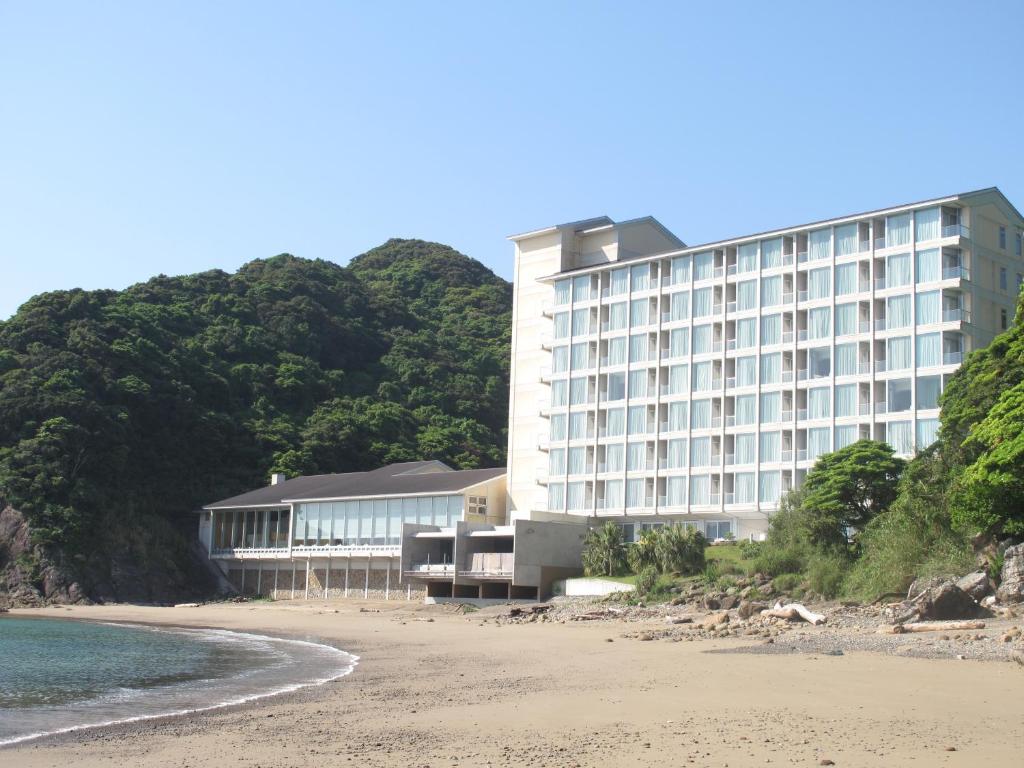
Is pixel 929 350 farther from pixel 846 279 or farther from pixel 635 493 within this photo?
pixel 635 493

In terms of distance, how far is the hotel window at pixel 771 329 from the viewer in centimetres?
6469

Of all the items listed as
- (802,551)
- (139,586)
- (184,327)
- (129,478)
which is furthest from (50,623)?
(184,327)

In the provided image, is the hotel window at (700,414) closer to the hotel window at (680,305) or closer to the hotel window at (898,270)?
the hotel window at (680,305)

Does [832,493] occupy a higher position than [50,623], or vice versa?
[832,493]

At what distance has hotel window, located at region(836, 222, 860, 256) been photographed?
62.3 metres

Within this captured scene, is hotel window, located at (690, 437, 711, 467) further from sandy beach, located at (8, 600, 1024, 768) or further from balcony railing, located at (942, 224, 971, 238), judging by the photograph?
sandy beach, located at (8, 600, 1024, 768)

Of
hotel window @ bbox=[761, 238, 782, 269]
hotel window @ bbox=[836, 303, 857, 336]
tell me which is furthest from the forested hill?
hotel window @ bbox=[836, 303, 857, 336]

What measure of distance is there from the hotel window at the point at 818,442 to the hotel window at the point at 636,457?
35.6 feet

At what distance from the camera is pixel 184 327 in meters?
101

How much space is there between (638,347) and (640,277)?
15.1ft

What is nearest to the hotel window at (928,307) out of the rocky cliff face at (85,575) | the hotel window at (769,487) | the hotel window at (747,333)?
the hotel window at (747,333)

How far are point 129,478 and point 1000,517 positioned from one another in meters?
61.1

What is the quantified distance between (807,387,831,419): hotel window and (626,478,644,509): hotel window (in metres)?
11.6

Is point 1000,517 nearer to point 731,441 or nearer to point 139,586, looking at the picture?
point 731,441
